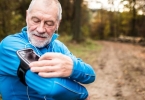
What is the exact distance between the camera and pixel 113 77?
8.66 m

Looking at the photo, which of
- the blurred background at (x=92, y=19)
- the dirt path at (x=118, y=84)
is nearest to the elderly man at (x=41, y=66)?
the dirt path at (x=118, y=84)

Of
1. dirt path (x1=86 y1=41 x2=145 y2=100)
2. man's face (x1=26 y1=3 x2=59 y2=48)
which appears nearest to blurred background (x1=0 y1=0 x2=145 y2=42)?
dirt path (x1=86 y1=41 x2=145 y2=100)

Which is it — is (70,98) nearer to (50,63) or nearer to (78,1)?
(50,63)

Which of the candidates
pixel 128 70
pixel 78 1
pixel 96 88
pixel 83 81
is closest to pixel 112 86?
pixel 96 88

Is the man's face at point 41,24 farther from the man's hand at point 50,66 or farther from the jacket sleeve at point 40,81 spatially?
the man's hand at point 50,66

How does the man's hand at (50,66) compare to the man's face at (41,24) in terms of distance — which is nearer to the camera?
the man's hand at (50,66)

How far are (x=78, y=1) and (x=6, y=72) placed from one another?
18749mm

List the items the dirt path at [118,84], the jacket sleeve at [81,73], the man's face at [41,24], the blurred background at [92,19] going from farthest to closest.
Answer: the blurred background at [92,19] → the dirt path at [118,84] → the man's face at [41,24] → the jacket sleeve at [81,73]

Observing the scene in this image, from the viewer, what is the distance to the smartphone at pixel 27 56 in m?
1.80

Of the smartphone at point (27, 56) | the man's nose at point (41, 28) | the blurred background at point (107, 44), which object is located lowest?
the blurred background at point (107, 44)

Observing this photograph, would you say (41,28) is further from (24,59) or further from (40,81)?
(40,81)

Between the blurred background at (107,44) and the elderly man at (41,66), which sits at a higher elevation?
the elderly man at (41,66)

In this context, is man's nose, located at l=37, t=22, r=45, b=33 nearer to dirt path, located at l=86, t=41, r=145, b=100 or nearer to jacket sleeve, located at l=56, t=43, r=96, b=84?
jacket sleeve, located at l=56, t=43, r=96, b=84

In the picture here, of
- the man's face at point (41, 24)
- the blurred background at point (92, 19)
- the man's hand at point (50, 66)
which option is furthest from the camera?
the blurred background at point (92, 19)
